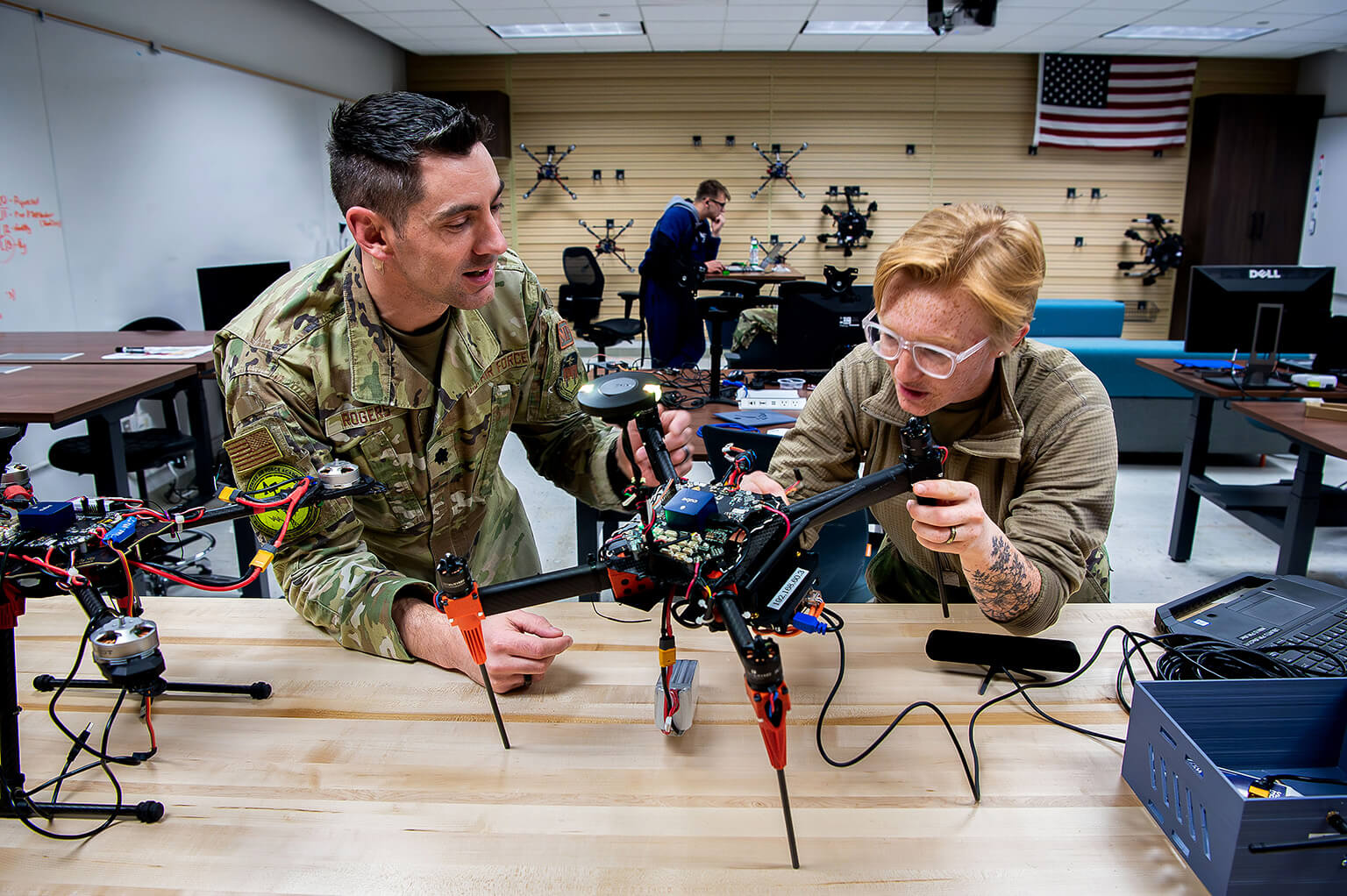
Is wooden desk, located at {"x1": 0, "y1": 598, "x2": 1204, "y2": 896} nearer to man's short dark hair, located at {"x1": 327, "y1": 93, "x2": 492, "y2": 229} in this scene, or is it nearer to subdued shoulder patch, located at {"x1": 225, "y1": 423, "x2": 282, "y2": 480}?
subdued shoulder patch, located at {"x1": 225, "y1": 423, "x2": 282, "y2": 480}

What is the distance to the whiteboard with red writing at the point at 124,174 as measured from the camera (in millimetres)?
3984

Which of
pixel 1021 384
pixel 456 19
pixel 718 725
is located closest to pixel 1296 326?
pixel 1021 384

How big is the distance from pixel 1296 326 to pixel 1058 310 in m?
3.01

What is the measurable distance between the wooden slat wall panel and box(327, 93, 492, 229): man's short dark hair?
8146 millimetres

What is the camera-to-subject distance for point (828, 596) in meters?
2.40

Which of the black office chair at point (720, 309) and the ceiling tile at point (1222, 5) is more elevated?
the ceiling tile at point (1222, 5)

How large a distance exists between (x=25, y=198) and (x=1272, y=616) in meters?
5.27

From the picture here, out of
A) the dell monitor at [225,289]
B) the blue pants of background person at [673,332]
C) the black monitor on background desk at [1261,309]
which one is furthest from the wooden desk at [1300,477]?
the dell monitor at [225,289]

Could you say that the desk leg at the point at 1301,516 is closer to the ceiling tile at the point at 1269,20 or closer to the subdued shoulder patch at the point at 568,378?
the subdued shoulder patch at the point at 568,378

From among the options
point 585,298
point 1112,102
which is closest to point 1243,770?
point 585,298

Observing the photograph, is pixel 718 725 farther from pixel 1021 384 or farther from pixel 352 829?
pixel 1021 384

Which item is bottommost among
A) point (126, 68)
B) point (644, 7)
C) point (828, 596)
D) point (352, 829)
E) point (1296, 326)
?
point (828, 596)

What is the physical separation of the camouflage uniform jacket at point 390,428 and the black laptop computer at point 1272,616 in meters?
1.02

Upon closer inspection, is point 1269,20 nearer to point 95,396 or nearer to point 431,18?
point 431,18
